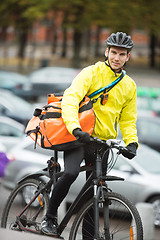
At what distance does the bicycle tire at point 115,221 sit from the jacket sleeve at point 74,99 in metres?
0.57

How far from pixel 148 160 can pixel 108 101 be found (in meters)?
6.28

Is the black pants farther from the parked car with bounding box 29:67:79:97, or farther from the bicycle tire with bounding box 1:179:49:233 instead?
the parked car with bounding box 29:67:79:97

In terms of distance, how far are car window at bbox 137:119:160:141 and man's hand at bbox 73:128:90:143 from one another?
446 inches

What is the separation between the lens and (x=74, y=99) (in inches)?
153

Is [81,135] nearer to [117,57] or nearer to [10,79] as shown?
[117,57]

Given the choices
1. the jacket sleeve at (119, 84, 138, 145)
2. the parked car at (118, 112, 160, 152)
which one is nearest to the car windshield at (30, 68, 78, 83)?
the parked car at (118, 112, 160, 152)

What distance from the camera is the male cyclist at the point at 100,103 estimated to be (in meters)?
3.98

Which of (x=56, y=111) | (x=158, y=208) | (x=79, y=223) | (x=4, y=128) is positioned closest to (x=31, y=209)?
(x=79, y=223)

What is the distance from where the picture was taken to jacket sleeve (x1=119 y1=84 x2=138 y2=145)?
4234mm

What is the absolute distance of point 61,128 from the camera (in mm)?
4027

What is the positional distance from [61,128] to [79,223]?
0.70 meters

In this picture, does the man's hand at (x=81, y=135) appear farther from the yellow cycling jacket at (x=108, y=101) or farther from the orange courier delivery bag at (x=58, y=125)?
the orange courier delivery bag at (x=58, y=125)

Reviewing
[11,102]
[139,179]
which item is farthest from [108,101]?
[11,102]

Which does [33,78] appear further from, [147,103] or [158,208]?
[158,208]
